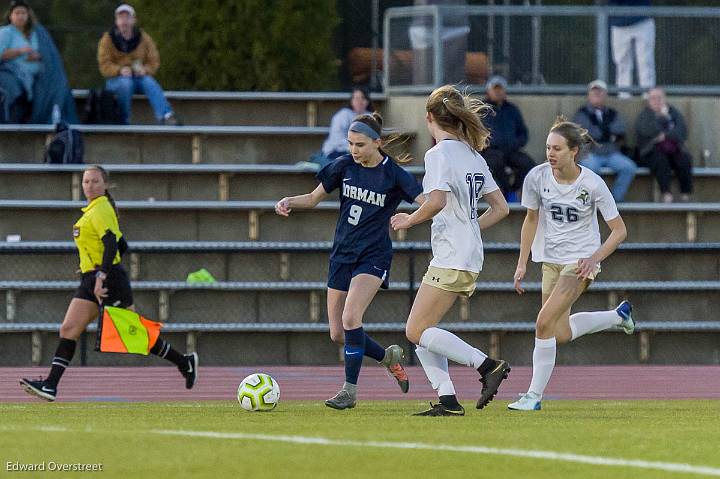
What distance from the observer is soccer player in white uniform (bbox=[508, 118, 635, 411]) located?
10727 mm

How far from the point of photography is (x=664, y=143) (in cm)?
1911

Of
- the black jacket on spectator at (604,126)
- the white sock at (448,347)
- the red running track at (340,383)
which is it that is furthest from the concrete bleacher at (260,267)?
the white sock at (448,347)

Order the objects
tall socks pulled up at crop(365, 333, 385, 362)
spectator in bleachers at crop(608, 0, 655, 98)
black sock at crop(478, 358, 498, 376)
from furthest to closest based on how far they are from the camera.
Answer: spectator in bleachers at crop(608, 0, 655, 98) → tall socks pulled up at crop(365, 333, 385, 362) → black sock at crop(478, 358, 498, 376)

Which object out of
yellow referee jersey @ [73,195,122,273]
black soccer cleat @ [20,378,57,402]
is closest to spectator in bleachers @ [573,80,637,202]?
yellow referee jersey @ [73,195,122,273]

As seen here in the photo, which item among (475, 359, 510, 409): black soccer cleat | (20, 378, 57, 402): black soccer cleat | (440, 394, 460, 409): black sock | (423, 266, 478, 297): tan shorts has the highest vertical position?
(423, 266, 478, 297): tan shorts

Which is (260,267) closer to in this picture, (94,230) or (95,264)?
(95,264)

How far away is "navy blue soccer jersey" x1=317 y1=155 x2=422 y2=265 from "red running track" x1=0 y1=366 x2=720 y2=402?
8.49 feet

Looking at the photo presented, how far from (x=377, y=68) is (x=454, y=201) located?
13.0 metres

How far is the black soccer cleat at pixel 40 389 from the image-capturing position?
1243 cm

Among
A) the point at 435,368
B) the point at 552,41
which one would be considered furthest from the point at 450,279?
the point at 552,41

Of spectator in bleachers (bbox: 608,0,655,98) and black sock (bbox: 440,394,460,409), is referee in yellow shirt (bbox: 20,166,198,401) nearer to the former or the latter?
black sock (bbox: 440,394,460,409)

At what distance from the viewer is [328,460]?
7020 millimetres

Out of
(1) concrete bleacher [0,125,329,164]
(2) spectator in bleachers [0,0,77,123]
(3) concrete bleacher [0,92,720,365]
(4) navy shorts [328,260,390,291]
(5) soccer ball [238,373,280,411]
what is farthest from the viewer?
(1) concrete bleacher [0,125,329,164]

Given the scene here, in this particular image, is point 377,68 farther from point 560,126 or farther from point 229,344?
point 560,126
